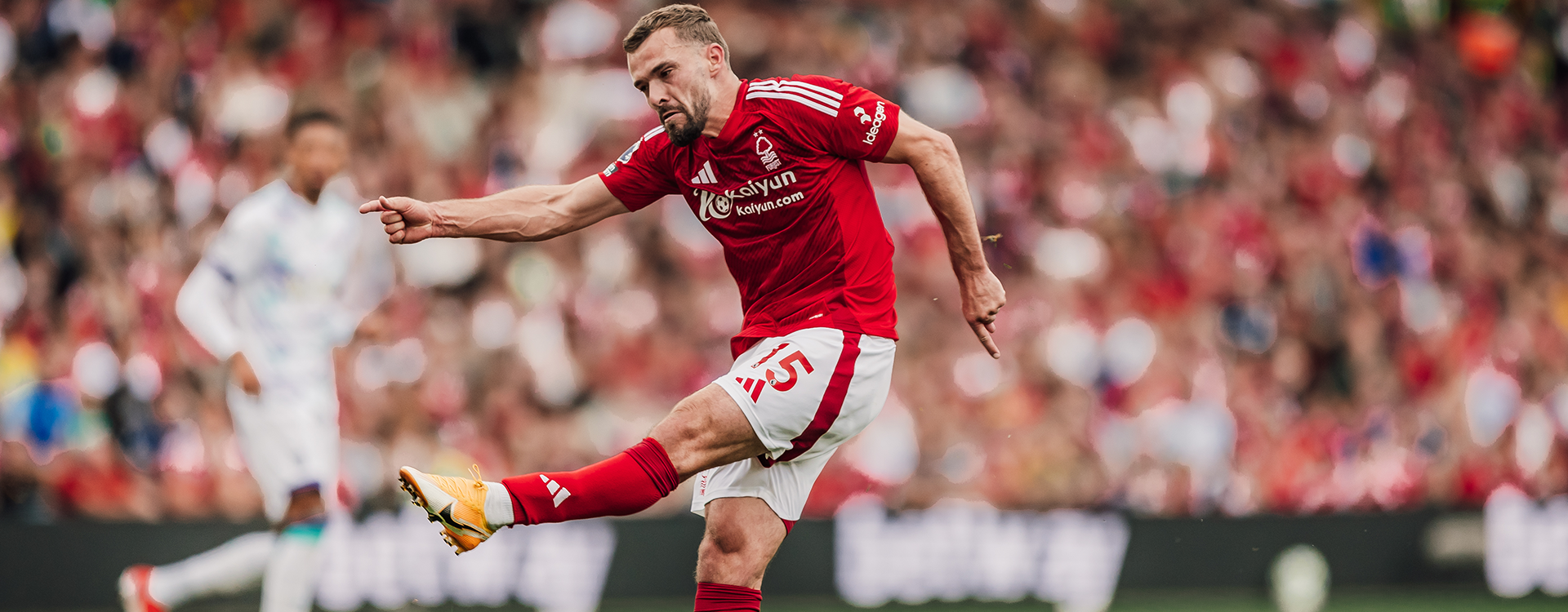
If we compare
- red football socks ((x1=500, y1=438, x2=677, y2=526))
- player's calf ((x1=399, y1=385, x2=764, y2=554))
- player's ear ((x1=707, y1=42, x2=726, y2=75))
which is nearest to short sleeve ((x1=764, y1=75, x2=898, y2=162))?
player's ear ((x1=707, y1=42, x2=726, y2=75))

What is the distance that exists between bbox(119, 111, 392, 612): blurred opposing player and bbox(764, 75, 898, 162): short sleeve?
2.84 metres

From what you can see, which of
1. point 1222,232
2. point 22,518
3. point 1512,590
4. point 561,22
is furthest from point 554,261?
point 1512,590

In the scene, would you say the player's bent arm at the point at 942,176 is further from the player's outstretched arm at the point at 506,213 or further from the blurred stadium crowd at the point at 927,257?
the blurred stadium crowd at the point at 927,257

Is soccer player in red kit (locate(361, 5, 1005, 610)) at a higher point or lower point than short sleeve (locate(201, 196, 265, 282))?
lower

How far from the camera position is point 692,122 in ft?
14.9

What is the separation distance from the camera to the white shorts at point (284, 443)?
630cm

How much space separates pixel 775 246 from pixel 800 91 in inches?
20.6

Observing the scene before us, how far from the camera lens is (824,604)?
29.9ft

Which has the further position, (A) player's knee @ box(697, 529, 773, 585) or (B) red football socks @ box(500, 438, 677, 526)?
(A) player's knee @ box(697, 529, 773, 585)

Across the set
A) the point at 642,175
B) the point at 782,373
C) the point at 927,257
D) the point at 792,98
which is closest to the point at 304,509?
the point at 642,175

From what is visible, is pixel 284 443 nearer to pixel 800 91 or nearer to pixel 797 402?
pixel 797 402

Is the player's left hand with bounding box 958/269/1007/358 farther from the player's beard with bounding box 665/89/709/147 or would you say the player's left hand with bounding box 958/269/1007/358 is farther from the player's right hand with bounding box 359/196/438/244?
the player's right hand with bounding box 359/196/438/244

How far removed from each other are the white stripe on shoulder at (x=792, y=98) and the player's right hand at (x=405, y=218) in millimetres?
1158

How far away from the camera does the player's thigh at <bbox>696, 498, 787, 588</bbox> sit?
4.66 metres
